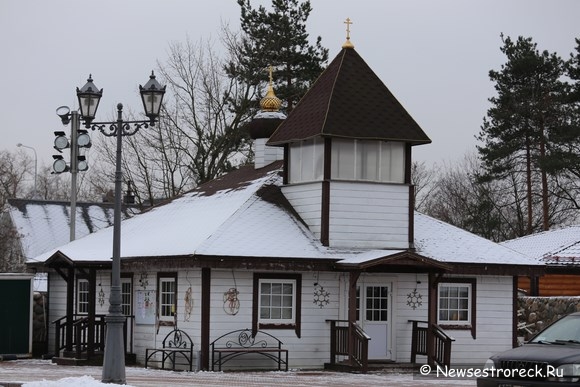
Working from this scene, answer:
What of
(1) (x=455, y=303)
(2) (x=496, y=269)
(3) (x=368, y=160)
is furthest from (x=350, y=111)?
(1) (x=455, y=303)

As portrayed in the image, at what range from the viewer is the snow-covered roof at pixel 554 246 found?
38.2m

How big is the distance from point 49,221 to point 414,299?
2619 centimetres

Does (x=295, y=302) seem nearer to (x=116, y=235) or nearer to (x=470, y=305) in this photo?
(x=470, y=305)

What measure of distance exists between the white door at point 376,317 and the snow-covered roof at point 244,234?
101cm

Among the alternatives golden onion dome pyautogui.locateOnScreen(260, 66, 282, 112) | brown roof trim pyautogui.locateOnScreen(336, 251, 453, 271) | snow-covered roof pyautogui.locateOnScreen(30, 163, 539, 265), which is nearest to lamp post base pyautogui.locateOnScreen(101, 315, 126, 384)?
snow-covered roof pyautogui.locateOnScreen(30, 163, 539, 265)

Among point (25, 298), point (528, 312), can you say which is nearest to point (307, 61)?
point (528, 312)

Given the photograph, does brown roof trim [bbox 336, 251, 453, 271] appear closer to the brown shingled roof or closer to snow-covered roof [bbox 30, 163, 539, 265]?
snow-covered roof [bbox 30, 163, 539, 265]

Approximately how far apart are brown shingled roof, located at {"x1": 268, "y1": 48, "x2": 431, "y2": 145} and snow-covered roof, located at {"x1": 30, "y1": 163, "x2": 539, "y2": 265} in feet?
6.25

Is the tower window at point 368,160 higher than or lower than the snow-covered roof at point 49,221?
higher

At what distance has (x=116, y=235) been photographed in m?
21.2

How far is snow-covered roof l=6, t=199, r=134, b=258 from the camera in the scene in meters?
49.8

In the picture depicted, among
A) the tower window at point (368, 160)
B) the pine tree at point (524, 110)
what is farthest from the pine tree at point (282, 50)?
the tower window at point (368, 160)

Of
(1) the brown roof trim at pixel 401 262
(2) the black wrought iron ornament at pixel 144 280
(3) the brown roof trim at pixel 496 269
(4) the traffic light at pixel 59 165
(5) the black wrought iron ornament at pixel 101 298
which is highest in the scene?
(4) the traffic light at pixel 59 165

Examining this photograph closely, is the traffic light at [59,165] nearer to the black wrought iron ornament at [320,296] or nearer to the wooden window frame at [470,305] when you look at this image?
the black wrought iron ornament at [320,296]
